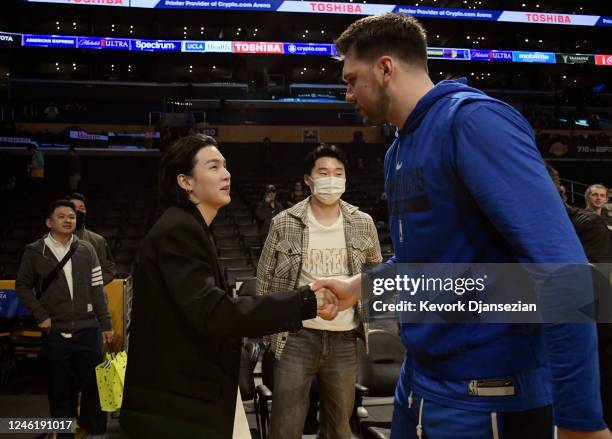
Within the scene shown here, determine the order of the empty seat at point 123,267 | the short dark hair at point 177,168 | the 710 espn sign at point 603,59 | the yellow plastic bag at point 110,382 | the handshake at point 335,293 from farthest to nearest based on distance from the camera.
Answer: the 710 espn sign at point 603,59
the empty seat at point 123,267
the yellow plastic bag at point 110,382
the short dark hair at point 177,168
the handshake at point 335,293

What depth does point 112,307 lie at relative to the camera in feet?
17.8

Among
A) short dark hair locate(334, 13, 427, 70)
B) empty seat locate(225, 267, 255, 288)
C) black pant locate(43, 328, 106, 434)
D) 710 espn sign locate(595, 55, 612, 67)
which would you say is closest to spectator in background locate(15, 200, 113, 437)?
black pant locate(43, 328, 106, 434)

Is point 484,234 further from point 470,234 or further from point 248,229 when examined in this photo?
point 248,229

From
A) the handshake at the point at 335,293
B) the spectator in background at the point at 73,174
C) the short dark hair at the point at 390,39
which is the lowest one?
the handshake at the point at 335,293

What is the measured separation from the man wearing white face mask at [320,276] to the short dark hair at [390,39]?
183 centimetres

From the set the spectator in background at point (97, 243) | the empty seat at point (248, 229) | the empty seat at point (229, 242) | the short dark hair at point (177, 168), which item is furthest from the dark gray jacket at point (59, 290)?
the empty seat at point (248, 229)

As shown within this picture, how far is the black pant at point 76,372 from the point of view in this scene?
4363mm

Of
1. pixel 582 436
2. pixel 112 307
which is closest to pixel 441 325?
pixel 582 436

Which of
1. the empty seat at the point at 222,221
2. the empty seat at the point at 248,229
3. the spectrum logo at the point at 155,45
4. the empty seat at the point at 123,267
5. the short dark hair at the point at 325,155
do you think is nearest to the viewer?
the short dark hair at the point at 325,155

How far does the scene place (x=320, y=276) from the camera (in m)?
3.24

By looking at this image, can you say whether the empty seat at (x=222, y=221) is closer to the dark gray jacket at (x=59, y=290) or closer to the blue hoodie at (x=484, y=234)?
the dark gray jacket at (x=59, y=290)

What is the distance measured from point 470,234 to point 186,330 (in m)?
1.05

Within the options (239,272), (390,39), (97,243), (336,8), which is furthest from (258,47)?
(390,39)

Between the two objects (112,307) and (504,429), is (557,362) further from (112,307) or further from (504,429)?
(112,307)
